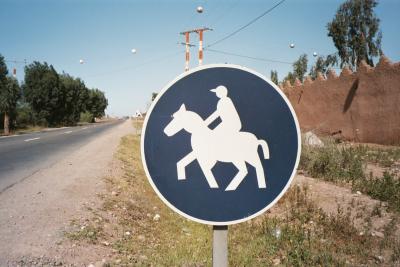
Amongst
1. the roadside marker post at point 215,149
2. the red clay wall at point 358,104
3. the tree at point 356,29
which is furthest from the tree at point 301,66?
the roadside marker post at point 215,149

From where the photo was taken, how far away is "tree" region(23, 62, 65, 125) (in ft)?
156

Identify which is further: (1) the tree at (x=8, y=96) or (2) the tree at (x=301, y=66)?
(2) the tree at (x=301, y=66)

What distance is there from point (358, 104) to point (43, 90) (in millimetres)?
43343

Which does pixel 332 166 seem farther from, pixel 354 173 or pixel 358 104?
pixel 358 104

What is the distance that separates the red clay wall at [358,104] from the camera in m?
14.8

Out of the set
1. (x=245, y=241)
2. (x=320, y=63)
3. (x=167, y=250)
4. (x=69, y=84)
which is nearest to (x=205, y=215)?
(x=167, y=250)

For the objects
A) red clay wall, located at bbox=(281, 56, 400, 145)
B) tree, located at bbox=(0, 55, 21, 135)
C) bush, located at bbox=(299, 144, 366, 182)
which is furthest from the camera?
tree, located at bbox=(0, 55, 21, 135)

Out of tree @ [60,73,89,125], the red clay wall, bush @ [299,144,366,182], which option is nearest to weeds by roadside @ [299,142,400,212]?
bush @ [299,144,366,182]

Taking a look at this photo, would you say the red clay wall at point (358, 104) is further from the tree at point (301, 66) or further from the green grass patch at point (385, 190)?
the tree at point (301, 66)

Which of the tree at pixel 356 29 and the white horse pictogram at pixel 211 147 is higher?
the tree at pixel 356 29

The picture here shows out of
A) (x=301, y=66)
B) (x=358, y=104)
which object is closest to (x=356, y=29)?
(x=301, y=66)

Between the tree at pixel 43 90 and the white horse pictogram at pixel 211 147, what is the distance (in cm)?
5115

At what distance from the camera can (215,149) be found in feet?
5.02

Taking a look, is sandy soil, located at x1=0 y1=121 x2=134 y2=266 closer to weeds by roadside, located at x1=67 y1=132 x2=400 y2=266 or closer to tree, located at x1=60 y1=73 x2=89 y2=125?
weeds by roadside, located at x1=67 y1=132 x2=400 y2=266
